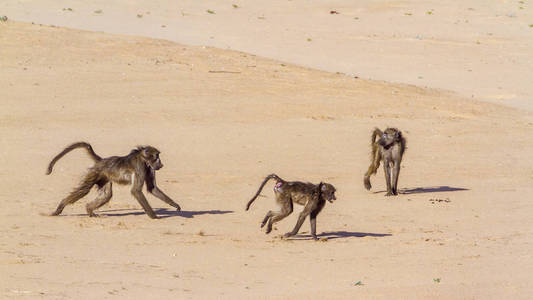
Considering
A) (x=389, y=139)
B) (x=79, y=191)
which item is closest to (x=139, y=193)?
(x=79, y=191)

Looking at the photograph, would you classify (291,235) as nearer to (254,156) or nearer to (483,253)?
(483,253)

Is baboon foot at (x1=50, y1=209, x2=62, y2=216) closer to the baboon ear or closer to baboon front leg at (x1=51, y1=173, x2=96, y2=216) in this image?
baboon front leg at (x1=51, y1=173, x2=96, y2=216)

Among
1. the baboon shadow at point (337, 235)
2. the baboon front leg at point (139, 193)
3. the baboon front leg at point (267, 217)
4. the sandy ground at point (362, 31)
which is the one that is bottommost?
the baboon shadow at point (337, 235)

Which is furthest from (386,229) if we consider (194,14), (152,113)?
(194,14)

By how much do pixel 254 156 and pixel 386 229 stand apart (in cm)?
714

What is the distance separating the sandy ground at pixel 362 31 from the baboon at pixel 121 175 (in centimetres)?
1855

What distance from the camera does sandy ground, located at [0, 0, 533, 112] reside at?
36000 mm

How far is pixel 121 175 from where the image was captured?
15766 mm

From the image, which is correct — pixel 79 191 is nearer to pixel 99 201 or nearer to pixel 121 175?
pixel 99 201

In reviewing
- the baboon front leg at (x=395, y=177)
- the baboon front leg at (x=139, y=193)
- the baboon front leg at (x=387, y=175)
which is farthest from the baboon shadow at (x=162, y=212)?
the baboon front leg at (x=395, y=177)

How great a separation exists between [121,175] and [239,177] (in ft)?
16.8

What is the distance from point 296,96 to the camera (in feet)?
97.0

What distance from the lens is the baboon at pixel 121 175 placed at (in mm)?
15727

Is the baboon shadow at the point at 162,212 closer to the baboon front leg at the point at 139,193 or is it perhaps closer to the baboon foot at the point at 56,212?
the baboon front leg at the point at 139,193
